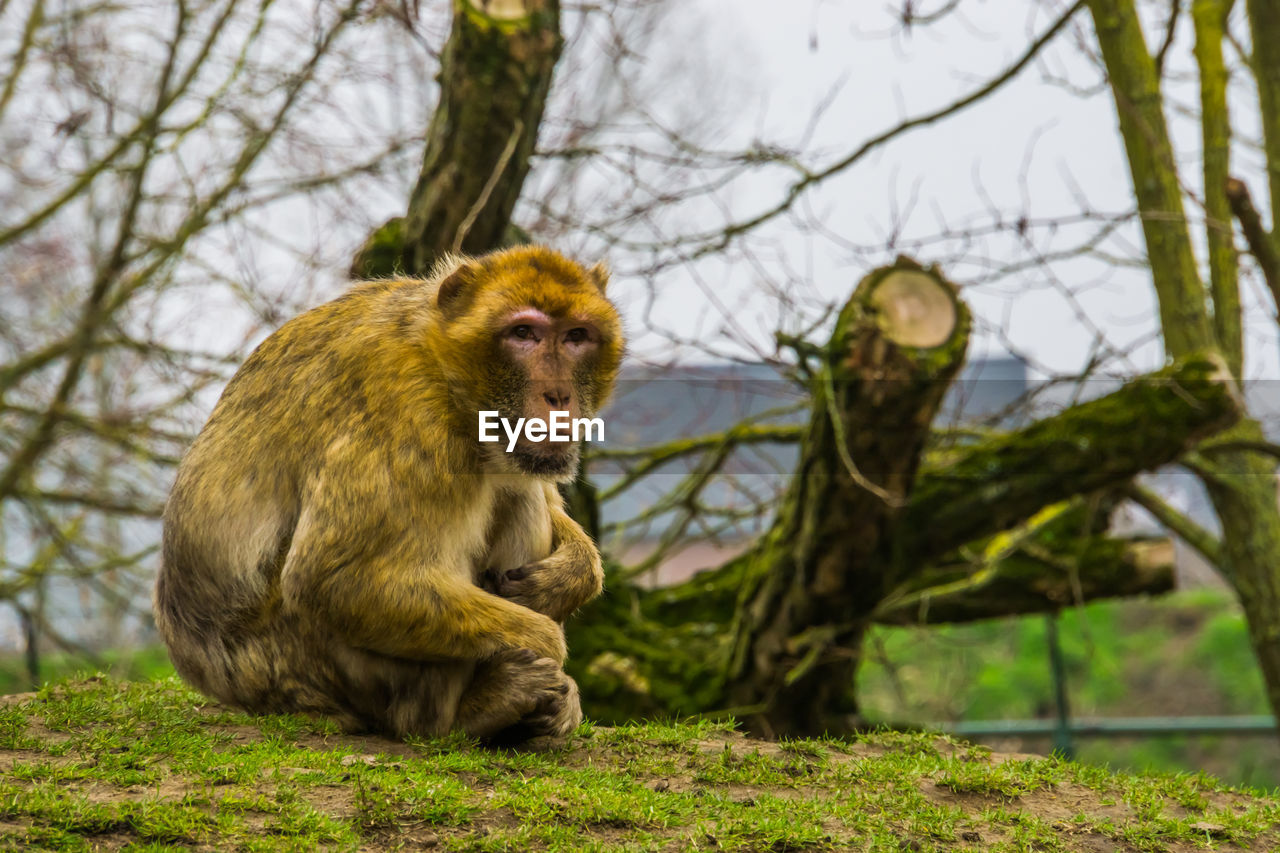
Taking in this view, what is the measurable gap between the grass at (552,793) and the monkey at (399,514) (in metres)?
0.23

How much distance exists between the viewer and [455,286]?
4387mm

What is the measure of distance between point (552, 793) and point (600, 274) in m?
2.01

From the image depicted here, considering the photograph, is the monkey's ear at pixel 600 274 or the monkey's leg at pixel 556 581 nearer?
the monkey's leg at pixel 556 581

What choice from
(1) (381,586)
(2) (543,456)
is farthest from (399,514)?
(2) (543,456)

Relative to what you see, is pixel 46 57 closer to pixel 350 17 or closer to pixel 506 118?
pixel 350 17

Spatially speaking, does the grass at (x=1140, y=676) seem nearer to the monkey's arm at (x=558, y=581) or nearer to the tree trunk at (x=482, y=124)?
the tree trunk at (x=482, y=124)

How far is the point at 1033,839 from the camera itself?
391 centimetres

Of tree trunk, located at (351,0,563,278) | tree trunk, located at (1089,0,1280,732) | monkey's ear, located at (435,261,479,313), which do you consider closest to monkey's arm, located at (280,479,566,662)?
monkey's ear, located at (435,261,479,313)

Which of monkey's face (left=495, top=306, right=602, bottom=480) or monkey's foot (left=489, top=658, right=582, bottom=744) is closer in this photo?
monkey's face (left=495, top=306, right=602, bottom=480)

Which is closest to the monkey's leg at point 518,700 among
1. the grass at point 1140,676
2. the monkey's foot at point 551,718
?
the monkey's foot at point 551,718

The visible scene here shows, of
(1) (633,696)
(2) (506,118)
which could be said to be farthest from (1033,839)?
(2) (506,118)

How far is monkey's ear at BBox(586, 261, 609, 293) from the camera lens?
4699 millimetres

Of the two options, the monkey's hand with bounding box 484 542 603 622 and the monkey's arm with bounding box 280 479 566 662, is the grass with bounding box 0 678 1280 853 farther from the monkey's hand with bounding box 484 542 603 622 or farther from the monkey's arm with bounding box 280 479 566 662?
the monkey's hand with bounding box 484 542 603 622

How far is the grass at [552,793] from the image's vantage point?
11.3 ft
